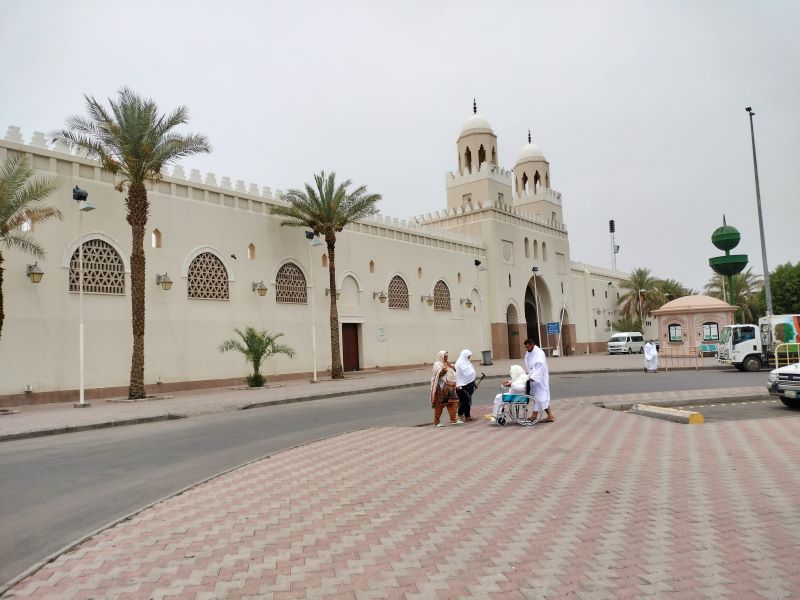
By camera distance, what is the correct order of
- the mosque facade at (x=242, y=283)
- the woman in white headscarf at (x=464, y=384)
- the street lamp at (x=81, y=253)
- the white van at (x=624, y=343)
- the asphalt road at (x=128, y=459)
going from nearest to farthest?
the asphalt road at (x=128, y=459) → the woman in white headscarf at (x=464, y=384) → the street lamp at (x=81, y=253) → the mosque facade at (x=242, y=283) → the white van at (x=624, y=343)

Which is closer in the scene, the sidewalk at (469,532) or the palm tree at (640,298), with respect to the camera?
the sidewalk at (469,532)

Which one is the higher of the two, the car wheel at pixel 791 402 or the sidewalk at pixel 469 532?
the car wheel at pixel 791 402

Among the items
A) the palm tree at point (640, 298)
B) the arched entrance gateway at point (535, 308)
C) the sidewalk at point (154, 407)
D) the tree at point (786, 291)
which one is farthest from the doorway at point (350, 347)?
the tree at point (786, 291)

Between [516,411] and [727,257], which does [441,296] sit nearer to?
[727,257]

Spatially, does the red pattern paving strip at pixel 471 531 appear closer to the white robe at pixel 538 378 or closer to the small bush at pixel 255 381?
the white robe at pixel 538 378

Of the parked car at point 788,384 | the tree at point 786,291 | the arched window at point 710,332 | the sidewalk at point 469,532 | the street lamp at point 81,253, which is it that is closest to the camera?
the sidewalk at point 469,532

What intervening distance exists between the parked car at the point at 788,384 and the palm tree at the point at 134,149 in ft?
53.2

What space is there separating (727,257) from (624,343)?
1048 centimetres

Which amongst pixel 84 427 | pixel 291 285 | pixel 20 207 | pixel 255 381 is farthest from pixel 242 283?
pixel 84 427

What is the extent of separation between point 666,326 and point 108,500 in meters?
33.7

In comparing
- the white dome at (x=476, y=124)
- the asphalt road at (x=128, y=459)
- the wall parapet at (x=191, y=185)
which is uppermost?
the white dome at (x=476, y=124)

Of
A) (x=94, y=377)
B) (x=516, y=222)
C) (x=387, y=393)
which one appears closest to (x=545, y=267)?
(x=516, y=222)

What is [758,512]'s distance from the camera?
195 inches

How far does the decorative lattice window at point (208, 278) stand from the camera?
22.3 metres
